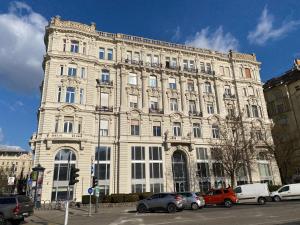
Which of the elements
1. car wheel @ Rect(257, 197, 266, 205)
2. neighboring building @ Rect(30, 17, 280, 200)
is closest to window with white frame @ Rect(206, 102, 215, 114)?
neighboring building @ Rect(30, 17, 280, 200)

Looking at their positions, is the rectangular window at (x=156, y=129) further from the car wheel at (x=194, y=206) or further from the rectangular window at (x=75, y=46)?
the car wheel at (x=194, y=206)

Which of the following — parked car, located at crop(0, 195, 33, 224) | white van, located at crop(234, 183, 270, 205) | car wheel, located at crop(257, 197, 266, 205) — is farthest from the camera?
white van, located at crop(234, 183, 270, 205)

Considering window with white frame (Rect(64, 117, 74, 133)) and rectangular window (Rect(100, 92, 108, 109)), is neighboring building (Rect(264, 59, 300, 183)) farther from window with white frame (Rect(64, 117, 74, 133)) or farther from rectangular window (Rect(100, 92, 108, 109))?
window with white frame (Rect(64, 117, 74, 133))

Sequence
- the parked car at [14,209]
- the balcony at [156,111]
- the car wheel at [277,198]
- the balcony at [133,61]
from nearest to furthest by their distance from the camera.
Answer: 1. the parked car at [14,209]
2. the car wheel at [277,198]
3. the balcony at [156,111]
4. the balcony at [133,61]

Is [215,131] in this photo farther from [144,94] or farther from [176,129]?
[144,94]

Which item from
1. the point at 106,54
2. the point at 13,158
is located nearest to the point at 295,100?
the point at 106,54

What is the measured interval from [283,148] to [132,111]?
2691 centimetres

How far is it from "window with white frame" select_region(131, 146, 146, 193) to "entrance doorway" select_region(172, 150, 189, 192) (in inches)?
207

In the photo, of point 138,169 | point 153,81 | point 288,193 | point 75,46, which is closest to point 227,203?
point 288,193

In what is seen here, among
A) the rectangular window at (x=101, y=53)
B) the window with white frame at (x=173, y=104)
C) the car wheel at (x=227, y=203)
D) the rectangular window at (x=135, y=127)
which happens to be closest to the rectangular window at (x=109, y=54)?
the rectangular window at (x=101, y=53)

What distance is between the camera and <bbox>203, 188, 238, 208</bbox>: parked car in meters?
26.0

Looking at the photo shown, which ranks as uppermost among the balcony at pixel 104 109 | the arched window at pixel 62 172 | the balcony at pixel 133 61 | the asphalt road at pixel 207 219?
the balcony at pixel 133 61

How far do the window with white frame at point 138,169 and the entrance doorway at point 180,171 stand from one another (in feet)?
17.3

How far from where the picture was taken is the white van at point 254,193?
89.9ft
